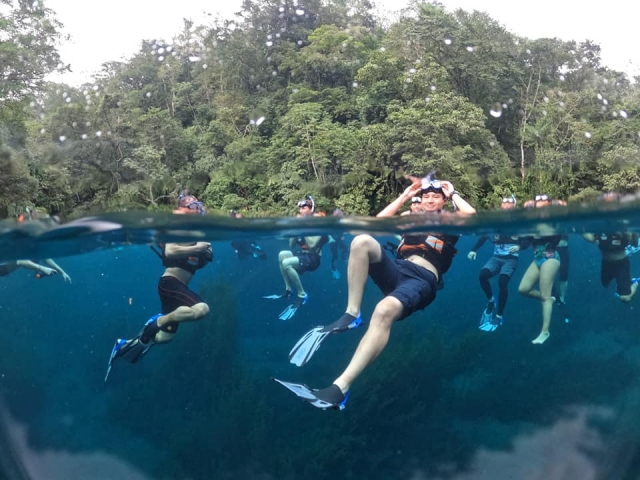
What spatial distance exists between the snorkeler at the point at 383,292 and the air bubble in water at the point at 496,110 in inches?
92.6

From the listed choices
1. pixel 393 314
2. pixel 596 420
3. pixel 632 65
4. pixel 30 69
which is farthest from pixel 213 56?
pixel 596 420

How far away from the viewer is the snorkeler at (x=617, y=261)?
791 cm

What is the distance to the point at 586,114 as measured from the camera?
9477mm

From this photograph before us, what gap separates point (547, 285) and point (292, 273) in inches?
118

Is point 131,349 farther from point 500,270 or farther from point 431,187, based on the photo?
point 500,270

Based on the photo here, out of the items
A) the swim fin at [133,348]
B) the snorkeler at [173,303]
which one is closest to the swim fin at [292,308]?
the snorkeler at [173,303]

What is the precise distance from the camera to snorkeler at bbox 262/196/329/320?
7781mm

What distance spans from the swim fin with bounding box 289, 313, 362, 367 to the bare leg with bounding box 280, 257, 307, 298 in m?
0.76

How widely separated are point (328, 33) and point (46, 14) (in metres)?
3.97

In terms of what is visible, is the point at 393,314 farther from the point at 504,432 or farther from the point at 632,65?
the point at 632,65

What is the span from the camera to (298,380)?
711cm

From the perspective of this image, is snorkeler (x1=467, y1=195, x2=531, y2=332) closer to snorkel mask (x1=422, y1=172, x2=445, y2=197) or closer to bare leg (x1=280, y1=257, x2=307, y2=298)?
snorkel mask (x1=422, y1=172, x2=445, y2=197)

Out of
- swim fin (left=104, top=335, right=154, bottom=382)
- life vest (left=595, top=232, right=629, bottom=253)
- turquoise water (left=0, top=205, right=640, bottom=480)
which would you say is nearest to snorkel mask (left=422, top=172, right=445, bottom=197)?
turquoise water (left=0, top=205, right=640, bottom=480)

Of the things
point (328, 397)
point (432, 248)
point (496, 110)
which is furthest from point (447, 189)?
point (328, 397)
